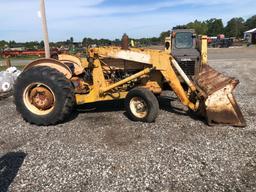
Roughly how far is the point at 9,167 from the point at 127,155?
1.89 m

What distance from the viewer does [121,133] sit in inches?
262

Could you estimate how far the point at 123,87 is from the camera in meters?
7.84

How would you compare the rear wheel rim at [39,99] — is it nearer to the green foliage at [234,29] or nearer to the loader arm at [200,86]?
the loader arm at [200,86]

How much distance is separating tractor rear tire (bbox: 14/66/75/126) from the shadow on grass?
161 centimetres

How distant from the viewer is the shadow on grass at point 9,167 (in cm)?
468

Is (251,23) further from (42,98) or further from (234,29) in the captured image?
(42,98)

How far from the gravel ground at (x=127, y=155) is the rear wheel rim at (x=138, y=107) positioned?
0.85 ft

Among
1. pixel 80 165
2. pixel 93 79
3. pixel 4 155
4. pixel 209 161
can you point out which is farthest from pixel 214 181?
pixel 93 79

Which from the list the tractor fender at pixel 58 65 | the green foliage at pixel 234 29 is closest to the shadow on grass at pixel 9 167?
the tractor fender at pixel 58 65

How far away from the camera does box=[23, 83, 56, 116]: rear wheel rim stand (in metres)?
7.38

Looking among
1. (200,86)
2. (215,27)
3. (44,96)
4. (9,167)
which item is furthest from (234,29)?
(9,167)

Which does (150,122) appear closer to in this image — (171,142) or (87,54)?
(171,142)

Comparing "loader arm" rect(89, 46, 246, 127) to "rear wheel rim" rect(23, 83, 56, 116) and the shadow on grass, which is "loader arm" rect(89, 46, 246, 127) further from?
the shadow on grass

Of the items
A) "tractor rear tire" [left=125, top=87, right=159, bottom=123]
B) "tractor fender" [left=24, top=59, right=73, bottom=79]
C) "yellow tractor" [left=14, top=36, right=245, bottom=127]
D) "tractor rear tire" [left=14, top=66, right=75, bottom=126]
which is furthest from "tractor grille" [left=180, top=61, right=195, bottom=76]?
"tractor rear tire" [left=14, top=66, right=75, bottom=126]
